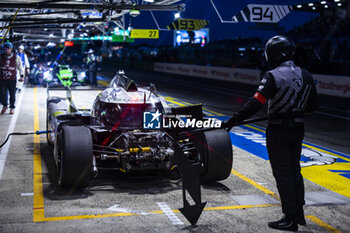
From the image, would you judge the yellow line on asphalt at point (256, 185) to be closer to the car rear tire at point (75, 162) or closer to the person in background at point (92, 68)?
the car rear tire at point (75, 162)

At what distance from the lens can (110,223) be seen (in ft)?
17.5

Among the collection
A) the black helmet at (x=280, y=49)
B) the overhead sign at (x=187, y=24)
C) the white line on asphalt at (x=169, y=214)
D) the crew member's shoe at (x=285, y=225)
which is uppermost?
the overhead sign at (x=187, y=24)

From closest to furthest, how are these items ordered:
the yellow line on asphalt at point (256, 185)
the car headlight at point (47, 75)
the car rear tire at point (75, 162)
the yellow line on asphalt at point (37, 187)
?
1. the yellow line on asphalt at point (37, 187)
2. the car rear tire at point (75, 162)
3. the yellow line on asphalt at point (256, 185)
4. the car headlight at point (47, 75)

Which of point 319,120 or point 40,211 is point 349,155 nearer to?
point 319,120

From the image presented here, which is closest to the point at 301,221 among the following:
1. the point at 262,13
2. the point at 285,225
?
the point at 285,225

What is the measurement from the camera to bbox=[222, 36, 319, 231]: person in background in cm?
506

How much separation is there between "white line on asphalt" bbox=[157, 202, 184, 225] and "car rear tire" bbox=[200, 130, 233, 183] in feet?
3.51

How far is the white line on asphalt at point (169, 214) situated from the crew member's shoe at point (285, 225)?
3.52 feet

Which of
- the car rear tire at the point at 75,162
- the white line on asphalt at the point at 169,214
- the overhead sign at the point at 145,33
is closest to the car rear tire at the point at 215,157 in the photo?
the white line on asphalt at the point at 169,214

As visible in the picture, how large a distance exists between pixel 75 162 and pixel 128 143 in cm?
84

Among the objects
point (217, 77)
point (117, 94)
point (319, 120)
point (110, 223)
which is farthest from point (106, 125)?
point (217, 77)

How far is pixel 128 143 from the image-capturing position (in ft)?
22.2

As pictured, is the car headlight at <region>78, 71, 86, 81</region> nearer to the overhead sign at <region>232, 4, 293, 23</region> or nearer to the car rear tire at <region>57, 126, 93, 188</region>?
the overhead sign at <region>232, 4, 293, 23</region>

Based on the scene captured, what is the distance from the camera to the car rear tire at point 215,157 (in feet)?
22.6
